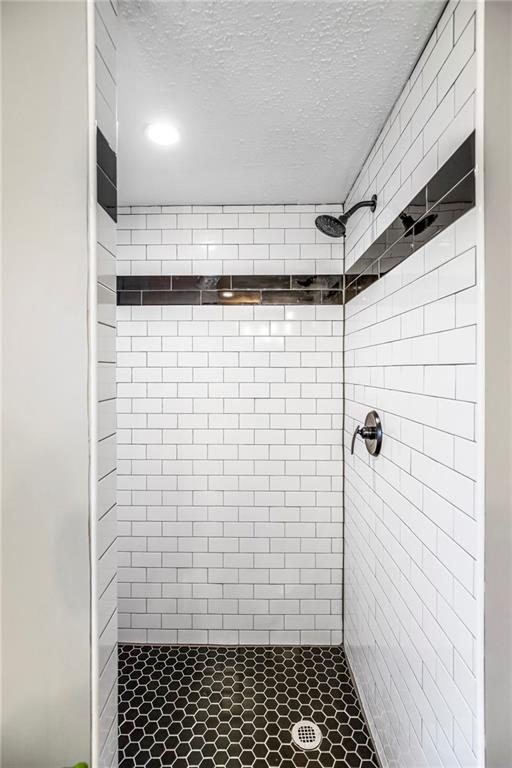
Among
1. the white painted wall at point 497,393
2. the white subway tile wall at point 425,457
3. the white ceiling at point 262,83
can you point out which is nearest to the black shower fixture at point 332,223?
the white subway tile wall at point 425,457

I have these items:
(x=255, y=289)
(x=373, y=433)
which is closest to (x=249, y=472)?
(x=373, y=433)

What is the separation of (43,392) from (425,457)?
1019mm

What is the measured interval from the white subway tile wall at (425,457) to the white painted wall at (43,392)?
85 cm

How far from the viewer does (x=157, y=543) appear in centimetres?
240

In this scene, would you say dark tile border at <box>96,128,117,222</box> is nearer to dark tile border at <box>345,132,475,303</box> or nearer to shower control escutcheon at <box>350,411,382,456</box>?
Result: dark tile border at <box>345,132,475,303</box>

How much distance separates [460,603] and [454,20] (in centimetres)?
140

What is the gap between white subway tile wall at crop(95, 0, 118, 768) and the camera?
0.92 meters

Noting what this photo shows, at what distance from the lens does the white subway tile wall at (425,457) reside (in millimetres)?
938

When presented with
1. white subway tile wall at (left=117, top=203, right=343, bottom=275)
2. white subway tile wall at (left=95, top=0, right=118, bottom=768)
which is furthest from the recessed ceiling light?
white subway tile wall at (left=117, top=203, right=343, bottom=275)

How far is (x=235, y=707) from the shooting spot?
74.8 inches

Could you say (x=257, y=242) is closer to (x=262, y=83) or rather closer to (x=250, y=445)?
(x=262, y=83)

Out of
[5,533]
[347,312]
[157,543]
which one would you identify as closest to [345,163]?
[347,312]

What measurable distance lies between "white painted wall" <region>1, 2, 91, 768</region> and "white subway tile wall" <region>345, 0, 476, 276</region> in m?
0.85

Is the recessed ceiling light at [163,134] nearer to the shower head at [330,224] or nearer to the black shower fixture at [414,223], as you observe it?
the shower head at [330,224]
